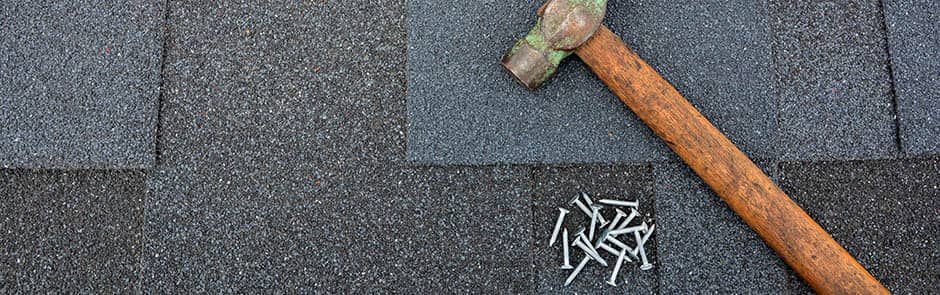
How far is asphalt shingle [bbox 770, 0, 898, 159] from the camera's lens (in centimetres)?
165

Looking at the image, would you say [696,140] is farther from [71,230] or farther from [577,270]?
[71,230]

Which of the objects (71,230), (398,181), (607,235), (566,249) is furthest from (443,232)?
(71,230)

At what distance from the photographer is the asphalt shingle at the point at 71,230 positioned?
5.30ft

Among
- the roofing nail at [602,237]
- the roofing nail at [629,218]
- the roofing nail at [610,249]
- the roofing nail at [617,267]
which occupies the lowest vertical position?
the roofing nail at [617,267]

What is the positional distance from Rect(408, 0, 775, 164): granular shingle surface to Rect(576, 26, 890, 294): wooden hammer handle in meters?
0.16

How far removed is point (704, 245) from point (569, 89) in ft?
1.77

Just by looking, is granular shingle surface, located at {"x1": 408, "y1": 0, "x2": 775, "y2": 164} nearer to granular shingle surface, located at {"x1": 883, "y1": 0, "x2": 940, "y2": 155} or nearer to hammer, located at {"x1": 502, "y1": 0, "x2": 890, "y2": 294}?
hammer, located at {"x1": 502, "y1": 0, "x2": 890, "y2": 294}

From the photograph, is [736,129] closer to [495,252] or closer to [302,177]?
[495,252]

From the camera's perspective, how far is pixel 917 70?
66.0 inches

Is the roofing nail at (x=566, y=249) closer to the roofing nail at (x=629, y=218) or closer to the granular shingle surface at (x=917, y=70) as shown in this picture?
the roofing nail at (x=629, y=218)

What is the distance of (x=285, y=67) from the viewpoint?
5.51 ft

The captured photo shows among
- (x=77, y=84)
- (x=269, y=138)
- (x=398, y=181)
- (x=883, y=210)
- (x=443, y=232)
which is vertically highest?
(x=77, y=84)

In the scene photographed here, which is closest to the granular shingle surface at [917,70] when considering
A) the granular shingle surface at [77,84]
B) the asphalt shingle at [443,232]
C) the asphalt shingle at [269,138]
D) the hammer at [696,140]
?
the hammer at [696,140]

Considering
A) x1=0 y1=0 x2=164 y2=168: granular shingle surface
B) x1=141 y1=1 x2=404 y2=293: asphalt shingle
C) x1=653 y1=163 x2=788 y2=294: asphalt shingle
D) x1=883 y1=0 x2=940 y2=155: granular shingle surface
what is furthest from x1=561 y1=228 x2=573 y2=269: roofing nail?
x1=0 y1=0 x2=164 y2=168: granular shingle surface
